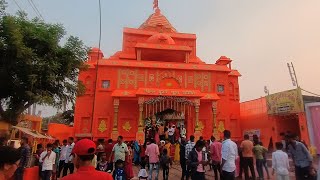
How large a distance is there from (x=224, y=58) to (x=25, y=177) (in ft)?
61.6

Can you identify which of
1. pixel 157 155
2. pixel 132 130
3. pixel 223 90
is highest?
pixel 223 90

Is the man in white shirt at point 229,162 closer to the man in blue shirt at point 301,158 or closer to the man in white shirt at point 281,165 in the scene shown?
the man in white shirt at point 281,165

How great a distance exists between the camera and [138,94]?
17531 millimetres

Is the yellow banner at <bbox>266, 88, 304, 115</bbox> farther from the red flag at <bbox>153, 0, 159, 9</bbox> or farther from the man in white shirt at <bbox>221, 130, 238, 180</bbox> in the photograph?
the red flag at <bbox>153, 0, 159, 9</bbox>

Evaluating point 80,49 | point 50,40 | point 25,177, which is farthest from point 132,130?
point 25,177

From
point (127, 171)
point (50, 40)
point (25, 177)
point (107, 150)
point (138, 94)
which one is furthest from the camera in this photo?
point (138, 94)

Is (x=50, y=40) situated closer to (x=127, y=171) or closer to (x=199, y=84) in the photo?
(x=127, y=171)

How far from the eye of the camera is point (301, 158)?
232 inches

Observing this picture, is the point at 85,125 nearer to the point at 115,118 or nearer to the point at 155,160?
the point at 115,118

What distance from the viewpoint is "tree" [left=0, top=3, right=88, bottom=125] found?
39.5ft

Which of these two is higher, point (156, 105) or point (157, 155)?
point (156, 105)

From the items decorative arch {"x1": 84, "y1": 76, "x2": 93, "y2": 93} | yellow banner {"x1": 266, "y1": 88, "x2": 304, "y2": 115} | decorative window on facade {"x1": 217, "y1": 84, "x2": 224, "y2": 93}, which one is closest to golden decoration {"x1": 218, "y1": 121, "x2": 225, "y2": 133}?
decorative window on facade {"x1": 217, "y1": 84, "x2": 224, "y2": 93}

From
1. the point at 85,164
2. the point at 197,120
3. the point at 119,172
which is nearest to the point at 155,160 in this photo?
the point at 119,172

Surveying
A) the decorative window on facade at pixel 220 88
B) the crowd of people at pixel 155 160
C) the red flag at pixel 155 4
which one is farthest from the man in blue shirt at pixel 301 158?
the red flag at pixel 155 4
